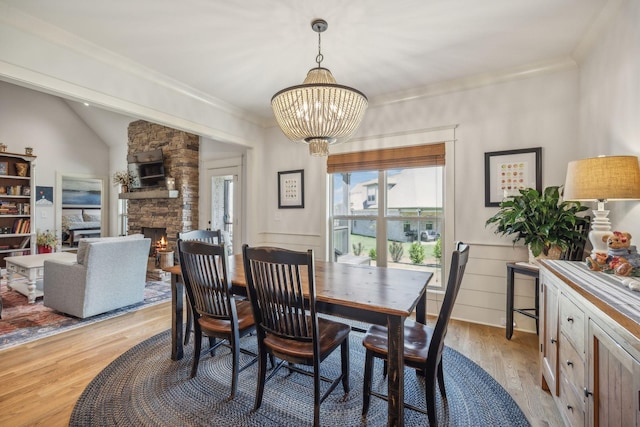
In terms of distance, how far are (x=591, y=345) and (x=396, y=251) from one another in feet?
8.21

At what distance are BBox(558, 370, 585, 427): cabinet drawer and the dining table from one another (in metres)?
0.76

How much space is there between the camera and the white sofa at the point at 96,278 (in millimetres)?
3096

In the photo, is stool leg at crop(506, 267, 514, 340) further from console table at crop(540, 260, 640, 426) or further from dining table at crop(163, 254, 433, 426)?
dining table at crop(163, 254, 433, 426)

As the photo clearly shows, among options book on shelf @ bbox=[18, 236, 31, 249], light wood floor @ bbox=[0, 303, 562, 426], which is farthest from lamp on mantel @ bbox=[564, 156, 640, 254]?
book on shelf @ bbox=[18, 236, 31, 249]

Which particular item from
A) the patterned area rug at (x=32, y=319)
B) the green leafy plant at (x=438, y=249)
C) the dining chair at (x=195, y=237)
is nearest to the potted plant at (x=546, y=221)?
the green leafy plant at (x=438, y=249)

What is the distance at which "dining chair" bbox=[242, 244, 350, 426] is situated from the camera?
1.56m

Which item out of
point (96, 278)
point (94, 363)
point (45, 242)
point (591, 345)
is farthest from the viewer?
point (45, 242)

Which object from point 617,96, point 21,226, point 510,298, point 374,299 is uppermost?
point 617,96

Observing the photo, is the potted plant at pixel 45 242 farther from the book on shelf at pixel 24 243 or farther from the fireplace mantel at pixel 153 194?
the fireplace mantel at pixel 153 194

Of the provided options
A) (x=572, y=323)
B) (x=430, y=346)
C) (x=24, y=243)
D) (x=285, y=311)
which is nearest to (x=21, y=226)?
(x=24, y=243)

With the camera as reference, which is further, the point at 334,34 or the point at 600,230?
the point at 334,34

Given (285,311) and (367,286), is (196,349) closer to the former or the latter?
(285,311)

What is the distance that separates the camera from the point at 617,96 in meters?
2.01

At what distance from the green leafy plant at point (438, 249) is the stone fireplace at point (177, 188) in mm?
4185
